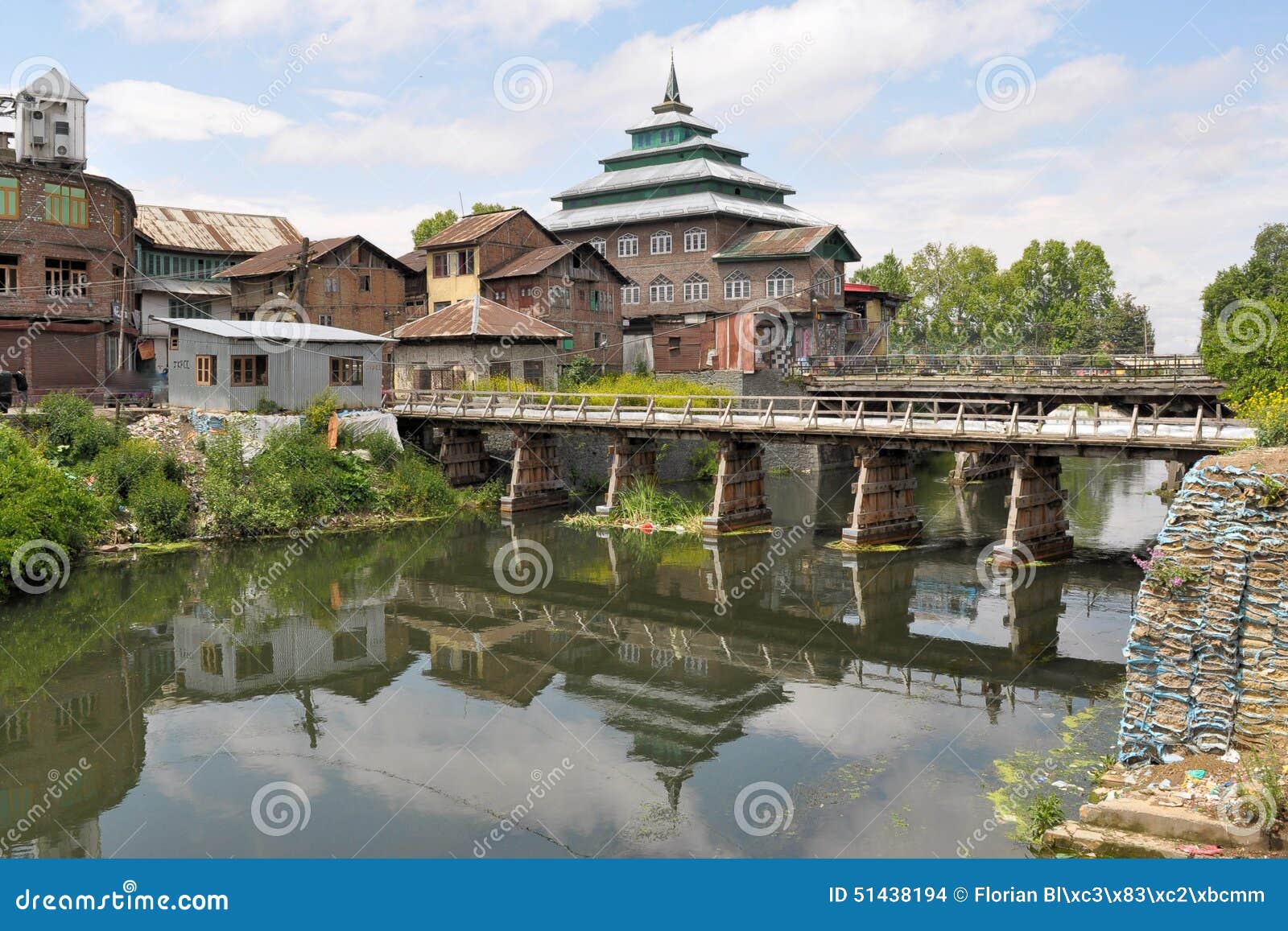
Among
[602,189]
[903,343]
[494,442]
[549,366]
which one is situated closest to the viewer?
[494,442]

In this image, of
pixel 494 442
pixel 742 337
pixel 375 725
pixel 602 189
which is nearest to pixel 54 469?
pixel 375 725

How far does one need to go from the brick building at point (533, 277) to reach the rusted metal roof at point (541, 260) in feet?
0.15

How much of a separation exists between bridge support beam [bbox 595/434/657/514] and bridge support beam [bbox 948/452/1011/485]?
15.8 m

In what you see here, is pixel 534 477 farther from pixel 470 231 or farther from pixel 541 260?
pixel 470 231

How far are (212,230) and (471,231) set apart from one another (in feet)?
50.3

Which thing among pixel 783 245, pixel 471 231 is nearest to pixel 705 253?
pixel 783 245

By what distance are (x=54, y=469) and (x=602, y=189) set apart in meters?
43.3

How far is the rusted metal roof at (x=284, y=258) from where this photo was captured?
165ft

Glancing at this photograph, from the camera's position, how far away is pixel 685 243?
196ft

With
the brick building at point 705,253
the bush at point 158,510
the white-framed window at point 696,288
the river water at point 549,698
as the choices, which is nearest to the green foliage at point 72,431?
the bush at point 158,510

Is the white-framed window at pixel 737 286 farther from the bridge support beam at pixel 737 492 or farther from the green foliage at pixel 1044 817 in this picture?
the green foliage at pixel 1044 817

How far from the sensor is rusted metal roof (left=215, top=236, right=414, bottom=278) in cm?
5034

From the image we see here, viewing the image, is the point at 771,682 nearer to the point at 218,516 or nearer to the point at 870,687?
the point at 870,687

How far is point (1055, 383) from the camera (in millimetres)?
41938
